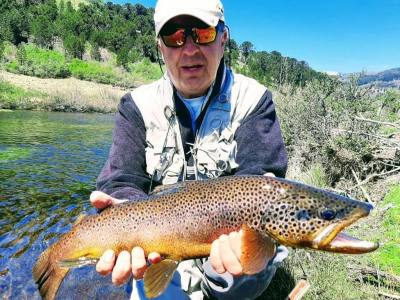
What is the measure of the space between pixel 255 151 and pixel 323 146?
4.91m

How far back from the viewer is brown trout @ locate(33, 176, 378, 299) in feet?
7.70

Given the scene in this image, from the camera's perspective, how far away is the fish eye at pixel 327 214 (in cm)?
A: 235

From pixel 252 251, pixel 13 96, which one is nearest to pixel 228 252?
pixel 252 251

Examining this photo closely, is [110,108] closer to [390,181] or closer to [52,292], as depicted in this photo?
[390,181]

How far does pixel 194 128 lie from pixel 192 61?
65 cm

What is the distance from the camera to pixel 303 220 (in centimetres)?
241

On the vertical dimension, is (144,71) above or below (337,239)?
below

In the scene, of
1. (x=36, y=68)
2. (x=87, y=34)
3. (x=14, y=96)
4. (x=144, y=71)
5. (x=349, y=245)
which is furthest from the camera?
(x=87, y=34)

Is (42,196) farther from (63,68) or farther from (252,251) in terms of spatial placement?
(63,68)

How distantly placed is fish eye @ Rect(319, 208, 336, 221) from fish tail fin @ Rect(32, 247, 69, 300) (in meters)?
1.69

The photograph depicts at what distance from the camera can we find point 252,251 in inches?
91.4

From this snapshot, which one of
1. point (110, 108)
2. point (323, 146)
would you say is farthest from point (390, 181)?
point (110, 108)

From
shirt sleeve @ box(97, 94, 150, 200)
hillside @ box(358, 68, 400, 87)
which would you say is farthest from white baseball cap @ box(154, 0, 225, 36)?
hillside @ box(358, 68, 400, 87)

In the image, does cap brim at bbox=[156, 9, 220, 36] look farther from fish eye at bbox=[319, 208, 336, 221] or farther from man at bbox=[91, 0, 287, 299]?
fish eye at bbox=[319, 208, 336, 221]
